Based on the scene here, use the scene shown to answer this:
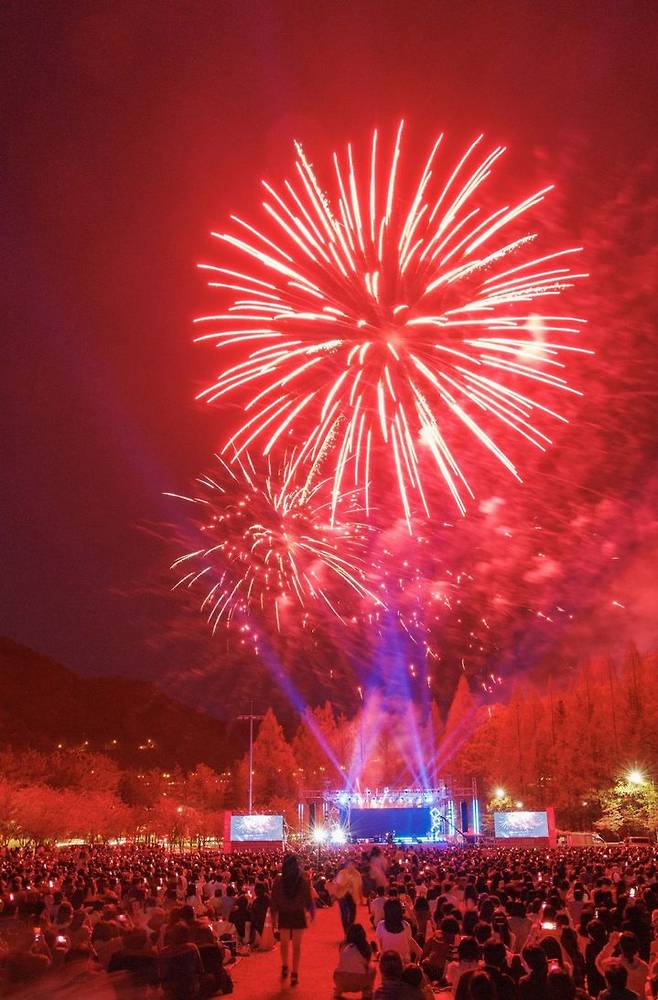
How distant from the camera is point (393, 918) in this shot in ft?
33.4

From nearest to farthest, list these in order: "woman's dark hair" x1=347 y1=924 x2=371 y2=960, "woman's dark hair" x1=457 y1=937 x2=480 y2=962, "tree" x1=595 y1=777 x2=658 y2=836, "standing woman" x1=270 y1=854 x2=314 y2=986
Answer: "woman's dark hair" x1=457 y1=937 x2=480 y2=962
"woman's dark hair" x1=347 y1=924 x2=371 y2=960
"standing woman" x1=270 y1=854 x2=314 y2=986
"tree" x1=595 y1=777 x2=658 y2=836

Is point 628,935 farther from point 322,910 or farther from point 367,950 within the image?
point 322,910

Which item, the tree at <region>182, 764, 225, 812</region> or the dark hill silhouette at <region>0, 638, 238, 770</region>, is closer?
the tree at <region>182, 764, 225, 812</region>

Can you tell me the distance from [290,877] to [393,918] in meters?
1.22

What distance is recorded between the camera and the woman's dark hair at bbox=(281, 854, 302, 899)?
1052cm

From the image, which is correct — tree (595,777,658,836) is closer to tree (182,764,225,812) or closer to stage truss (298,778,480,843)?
stage truss (298,778,480,843)

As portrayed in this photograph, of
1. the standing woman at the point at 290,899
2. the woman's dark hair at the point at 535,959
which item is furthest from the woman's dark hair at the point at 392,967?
the standing woman at the point at 290,899

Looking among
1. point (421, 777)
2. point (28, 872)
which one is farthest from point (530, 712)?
point (28, 872)

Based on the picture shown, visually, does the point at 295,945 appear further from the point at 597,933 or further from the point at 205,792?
the point at 205,792

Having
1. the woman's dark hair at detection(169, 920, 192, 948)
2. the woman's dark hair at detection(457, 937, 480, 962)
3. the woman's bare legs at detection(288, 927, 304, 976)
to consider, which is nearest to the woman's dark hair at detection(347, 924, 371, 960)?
the woman's bare legs at detection(288, 927, 304, 976)

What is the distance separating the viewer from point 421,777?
8981 centimetres

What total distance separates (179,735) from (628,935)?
507 feet

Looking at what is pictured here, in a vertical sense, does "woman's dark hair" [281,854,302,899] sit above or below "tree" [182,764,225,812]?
below

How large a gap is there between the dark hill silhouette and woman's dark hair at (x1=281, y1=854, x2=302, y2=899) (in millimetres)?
121101
